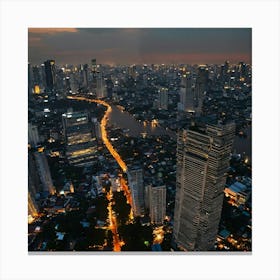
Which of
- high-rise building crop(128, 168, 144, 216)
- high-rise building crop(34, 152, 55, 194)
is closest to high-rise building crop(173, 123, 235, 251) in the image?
high-rise building crop(128, 168, 144, 216)

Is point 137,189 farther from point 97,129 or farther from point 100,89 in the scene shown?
point 97,129

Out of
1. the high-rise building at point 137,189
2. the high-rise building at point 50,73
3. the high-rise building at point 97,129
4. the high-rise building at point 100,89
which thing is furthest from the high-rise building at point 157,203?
the high-rise building at point 97,129

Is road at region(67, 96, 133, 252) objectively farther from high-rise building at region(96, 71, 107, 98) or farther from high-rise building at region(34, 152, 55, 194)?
high-rise building at region(34, 152, 55, 194)

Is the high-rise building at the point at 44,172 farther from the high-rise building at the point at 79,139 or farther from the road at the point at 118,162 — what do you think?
the road at the point at 118,162

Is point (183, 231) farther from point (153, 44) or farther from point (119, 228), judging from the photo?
point (153, 44)
